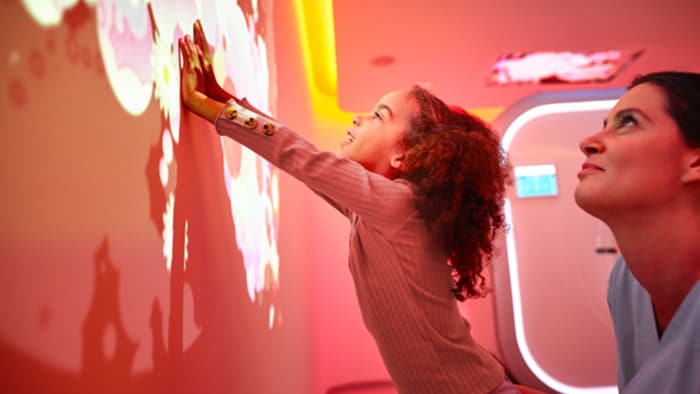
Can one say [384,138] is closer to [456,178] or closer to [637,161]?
[456,178]

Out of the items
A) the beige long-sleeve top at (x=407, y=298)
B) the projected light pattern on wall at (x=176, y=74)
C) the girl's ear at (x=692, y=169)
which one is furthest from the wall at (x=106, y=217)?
the girl's ear at (x=692, y=169)

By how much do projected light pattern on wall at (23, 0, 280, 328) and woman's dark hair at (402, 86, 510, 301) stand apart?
1.45 ft

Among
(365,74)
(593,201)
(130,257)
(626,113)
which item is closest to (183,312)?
(130,257)

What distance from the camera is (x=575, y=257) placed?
3430 millimetres

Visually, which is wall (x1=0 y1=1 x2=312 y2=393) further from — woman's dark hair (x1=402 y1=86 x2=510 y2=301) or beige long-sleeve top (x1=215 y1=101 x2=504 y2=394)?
woman's dark hair (x1=402 y1=86 x2=510 y2=301)

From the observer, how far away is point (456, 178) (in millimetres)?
1126

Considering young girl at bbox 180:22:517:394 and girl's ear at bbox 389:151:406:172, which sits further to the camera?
girl's ear at bbox 389:151:406:172

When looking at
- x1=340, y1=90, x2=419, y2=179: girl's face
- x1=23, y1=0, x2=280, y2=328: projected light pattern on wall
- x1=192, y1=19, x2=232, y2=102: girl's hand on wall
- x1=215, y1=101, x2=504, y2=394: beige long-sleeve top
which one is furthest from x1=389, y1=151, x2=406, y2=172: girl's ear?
x1=192, y1=19, x2=232, y2=102: girl's hand on wall

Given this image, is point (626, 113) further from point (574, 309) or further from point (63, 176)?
point (574, 309)

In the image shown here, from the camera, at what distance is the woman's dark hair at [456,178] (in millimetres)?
1100

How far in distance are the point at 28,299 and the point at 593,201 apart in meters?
0.96

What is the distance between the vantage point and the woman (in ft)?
2.98

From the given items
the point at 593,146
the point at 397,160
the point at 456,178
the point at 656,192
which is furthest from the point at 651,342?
the point at 397,160

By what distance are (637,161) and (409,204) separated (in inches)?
18.1
